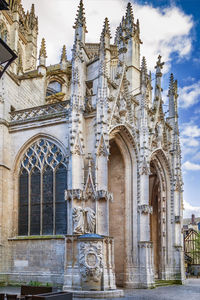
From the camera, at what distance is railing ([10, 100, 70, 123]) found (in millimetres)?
20919

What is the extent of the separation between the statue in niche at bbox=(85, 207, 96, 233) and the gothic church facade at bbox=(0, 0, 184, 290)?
4cm

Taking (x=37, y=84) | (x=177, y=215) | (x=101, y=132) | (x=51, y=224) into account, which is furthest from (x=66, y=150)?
(x=177, y=215)

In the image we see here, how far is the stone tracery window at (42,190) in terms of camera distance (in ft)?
66.1

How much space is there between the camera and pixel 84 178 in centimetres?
1909

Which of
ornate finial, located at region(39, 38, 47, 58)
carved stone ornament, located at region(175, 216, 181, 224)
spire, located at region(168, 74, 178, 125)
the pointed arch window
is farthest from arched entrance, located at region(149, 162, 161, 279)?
the pointed arch window

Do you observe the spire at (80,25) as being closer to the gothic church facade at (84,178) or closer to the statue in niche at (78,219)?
the gothic church facade at (84,178)

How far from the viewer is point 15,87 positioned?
23906 mm

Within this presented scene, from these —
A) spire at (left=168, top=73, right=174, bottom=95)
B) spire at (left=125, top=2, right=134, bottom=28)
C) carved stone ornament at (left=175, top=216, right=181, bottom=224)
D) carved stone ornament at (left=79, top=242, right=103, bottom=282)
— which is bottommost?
carved stone ornament at (left=79, top=242, right=103, bottom=282)

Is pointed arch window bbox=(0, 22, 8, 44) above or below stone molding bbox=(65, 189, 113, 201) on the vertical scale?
above

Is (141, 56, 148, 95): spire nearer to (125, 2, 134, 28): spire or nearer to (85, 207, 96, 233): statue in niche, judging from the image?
(125, 2, 134, 28): spire

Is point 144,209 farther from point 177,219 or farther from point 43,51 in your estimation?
point 43,51

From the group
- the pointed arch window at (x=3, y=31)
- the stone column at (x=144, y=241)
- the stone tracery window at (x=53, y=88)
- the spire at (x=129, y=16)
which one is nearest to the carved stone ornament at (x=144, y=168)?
the stone column at (x=144, y=241)

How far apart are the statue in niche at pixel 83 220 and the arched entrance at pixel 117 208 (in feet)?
16.5

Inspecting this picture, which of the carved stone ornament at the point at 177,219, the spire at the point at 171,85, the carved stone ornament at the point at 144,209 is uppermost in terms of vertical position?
the spire at the point at 171,85
